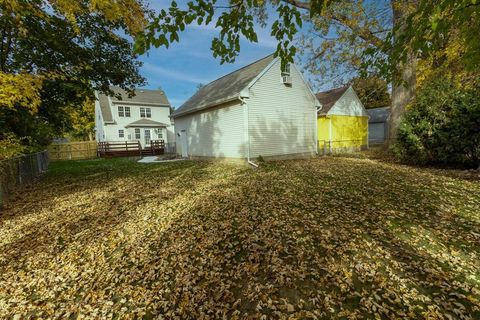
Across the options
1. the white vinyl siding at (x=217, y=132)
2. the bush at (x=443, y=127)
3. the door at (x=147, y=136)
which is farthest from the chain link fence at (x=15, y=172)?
the door at (x=147, y=136)

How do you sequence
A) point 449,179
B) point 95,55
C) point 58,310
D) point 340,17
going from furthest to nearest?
point 340,17 → point 95,55 → point 449,179 → point 58,310

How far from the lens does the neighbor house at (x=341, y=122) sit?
689 inches

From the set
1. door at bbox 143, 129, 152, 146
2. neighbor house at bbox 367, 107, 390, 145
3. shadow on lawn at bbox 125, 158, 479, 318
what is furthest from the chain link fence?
neighbor house at bbox 367, 107, 390, 145

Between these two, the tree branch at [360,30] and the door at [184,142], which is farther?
the door at [184,142]

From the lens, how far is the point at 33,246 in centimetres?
454

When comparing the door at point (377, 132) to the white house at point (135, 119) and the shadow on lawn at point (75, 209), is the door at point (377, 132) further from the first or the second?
the shadow on lawn at point (75, 209)

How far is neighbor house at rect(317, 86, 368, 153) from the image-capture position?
17500mm

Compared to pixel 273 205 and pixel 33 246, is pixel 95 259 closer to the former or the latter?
pixel 33 246

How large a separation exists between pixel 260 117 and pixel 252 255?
9558mm

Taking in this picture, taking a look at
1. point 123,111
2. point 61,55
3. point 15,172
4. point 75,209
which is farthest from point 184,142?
point 123,111

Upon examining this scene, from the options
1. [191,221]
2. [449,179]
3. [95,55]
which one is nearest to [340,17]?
[449,179]

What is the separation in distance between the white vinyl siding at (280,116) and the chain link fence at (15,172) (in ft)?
30.4

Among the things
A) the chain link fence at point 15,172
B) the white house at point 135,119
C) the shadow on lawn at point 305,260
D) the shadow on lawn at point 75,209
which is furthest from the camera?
the white house at point 135,119

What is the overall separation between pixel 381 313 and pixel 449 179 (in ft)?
23.3
